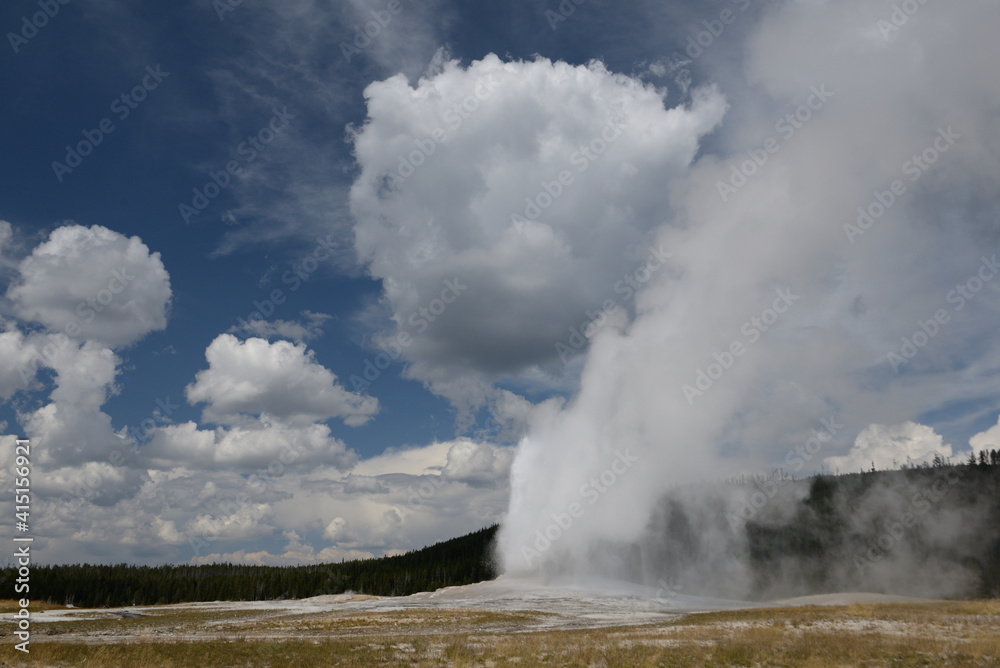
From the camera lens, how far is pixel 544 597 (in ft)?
259

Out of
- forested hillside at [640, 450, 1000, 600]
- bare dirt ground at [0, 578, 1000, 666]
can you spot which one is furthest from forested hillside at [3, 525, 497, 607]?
bare dirt ground at [0, 578, 1000, 666]

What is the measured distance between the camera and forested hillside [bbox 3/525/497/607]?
411 feet

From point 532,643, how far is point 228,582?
130 meters

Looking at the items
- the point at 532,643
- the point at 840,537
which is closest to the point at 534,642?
the point at 532,643

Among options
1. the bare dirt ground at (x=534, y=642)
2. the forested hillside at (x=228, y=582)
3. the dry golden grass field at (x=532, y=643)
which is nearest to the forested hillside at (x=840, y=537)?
the forested hillside at (x=228, y=582)

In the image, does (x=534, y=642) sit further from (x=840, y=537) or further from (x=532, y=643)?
(x=840, y=537)

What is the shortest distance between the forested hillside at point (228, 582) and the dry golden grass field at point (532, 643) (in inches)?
3630

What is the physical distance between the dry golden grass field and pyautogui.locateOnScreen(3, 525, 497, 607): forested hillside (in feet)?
302

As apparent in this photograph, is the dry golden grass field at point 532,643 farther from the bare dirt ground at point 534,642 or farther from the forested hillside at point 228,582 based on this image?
the forested hillside at point 228,582

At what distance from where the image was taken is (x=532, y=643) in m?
31.1

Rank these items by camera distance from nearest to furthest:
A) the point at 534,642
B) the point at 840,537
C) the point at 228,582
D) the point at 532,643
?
the point at 532,643 < the point at 534,642 < the point at 840,537 < the point at 228,582

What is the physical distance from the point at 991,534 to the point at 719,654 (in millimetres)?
135055

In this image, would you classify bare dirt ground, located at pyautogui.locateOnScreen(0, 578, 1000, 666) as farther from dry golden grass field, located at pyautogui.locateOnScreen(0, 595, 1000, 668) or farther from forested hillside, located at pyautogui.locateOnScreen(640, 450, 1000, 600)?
forested hillside, located at pyautogui.locateOnScreen(640, 450, 1000, 600)

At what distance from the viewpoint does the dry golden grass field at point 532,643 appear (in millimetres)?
25016
